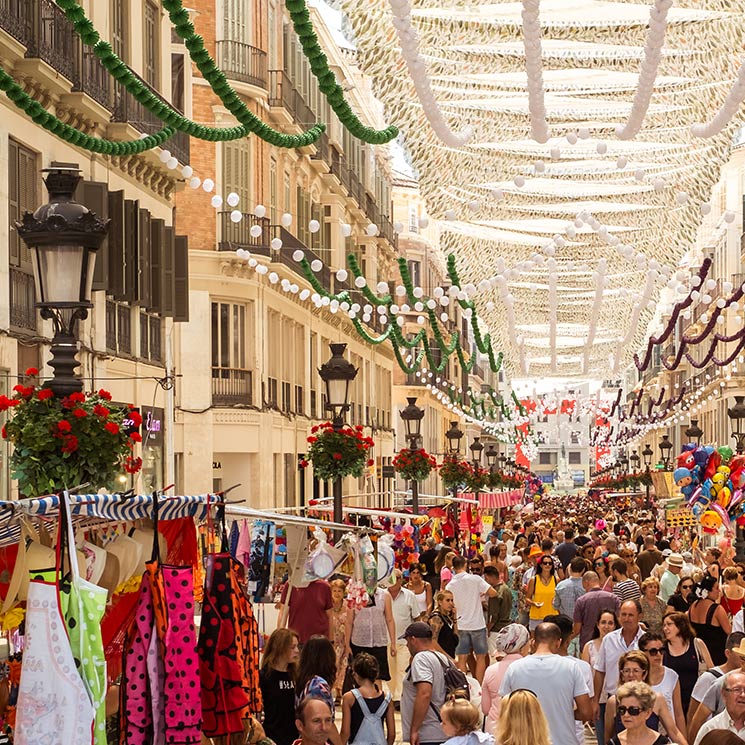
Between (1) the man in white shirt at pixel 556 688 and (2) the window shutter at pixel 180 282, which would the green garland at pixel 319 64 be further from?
(2) the window shutter at pixel 180 282

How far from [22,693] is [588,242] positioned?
2182cm

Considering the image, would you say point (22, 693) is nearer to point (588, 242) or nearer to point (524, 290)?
point (588, 242)

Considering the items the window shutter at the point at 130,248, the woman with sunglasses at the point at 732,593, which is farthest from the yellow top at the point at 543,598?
the window shutter at the point at 130,248

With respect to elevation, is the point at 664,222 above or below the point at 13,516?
above

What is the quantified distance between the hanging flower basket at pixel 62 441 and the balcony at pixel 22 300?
8940 millimetres

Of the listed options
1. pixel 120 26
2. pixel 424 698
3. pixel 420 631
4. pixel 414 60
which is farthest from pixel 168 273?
pixel 424 698

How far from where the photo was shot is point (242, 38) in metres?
31.7

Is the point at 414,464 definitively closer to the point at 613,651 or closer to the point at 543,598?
the point at 543,598

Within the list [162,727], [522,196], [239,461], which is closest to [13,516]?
[162,727]

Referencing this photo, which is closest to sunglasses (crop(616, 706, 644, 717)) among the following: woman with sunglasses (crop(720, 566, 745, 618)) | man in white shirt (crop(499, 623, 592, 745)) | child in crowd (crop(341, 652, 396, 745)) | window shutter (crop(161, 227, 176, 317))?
man in white shirt (crop(499, 623, 592, 745))

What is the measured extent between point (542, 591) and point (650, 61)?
7.65 m

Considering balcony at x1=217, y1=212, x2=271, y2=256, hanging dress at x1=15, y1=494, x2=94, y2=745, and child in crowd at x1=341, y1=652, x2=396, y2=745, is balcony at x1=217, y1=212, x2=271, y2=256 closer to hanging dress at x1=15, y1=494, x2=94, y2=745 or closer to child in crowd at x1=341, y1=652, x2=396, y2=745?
child in crowd at x1=341, y1=652, x2=396, y2=745

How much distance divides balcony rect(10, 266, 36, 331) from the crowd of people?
4.85 metres

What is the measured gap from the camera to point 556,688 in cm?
911
